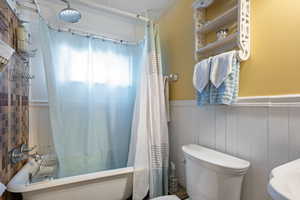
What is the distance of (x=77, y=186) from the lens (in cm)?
119

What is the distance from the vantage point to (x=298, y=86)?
28.6 inches

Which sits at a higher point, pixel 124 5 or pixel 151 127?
pixel 124 5

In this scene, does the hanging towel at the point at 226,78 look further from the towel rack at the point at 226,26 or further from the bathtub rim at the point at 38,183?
the bathtub rim at the point at 38,183

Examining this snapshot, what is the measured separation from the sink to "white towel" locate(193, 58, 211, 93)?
664 millimetres

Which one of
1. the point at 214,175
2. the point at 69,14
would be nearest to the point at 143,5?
the point at 69,14

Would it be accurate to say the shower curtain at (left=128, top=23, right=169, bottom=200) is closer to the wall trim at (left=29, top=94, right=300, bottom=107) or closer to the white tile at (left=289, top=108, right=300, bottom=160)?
the wall trim at (left=29, top=94, right=300, bottom=107)

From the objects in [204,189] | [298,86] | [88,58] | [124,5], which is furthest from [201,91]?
[124,5]

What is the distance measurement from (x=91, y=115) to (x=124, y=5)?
1.39 metres

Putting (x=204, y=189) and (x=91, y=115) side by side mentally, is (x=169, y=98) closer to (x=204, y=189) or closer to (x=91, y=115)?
(x=91, y=115)

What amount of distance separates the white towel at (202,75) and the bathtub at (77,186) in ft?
3.19

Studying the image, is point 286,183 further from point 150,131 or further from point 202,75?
point 150,131

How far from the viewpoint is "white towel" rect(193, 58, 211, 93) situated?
3.61 feet

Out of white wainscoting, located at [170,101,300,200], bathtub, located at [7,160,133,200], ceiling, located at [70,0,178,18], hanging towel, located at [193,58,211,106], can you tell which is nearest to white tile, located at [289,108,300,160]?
white wainscoting, located at [170,101,300,200]

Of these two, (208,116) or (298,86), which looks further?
(208,116)
